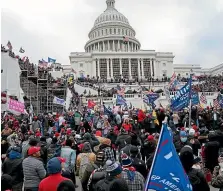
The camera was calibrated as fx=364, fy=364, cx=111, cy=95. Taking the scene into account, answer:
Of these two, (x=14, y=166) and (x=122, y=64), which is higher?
(x=122, y=64)

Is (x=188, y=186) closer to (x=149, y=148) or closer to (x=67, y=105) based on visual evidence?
(x=149, y=148)

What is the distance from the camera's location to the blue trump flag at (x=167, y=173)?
3869 mm

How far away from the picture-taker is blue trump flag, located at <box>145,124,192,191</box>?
3.87 m

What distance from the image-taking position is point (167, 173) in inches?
153

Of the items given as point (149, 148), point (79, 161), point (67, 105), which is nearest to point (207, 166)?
point (149, 148)

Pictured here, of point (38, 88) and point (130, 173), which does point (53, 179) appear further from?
point (38, 88)

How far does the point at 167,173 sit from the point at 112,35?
92.4 meters

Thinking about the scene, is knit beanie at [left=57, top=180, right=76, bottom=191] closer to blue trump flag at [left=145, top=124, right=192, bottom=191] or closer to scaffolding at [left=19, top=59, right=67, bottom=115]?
blue trump flag at [left=145, top=124, right=192, bottom=191]

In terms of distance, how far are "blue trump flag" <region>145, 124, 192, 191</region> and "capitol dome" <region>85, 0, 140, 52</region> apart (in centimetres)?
8744

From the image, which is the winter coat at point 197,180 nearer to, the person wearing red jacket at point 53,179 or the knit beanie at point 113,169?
the knit beanie at point 113,169

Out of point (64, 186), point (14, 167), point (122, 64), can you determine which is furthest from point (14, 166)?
point (122, 64)

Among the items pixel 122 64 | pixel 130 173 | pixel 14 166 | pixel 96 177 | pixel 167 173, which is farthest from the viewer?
pixel 122 64

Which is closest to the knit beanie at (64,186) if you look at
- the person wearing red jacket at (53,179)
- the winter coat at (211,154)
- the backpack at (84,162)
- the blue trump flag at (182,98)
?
the person wearing red jacket at (53,179)

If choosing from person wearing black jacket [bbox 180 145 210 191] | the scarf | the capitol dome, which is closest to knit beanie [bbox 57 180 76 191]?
the scarf
